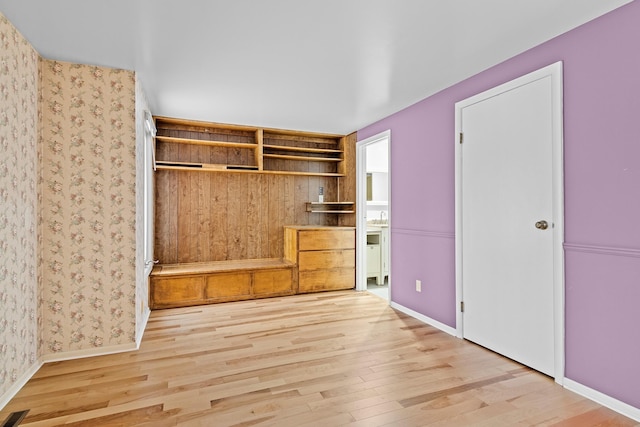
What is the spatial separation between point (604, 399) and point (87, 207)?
144 inches

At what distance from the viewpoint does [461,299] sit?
3.05 m

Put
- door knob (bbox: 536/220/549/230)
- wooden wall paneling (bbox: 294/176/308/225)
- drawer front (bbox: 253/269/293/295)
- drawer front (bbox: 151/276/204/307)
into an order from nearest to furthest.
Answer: door knob (bbox: 536/220/549/230) → drawer front (bbox: 151/276/204/307) → drawer front (bbox: 253/269/293/295) → wooden wall paneling (bbox: 294/176/308/225)

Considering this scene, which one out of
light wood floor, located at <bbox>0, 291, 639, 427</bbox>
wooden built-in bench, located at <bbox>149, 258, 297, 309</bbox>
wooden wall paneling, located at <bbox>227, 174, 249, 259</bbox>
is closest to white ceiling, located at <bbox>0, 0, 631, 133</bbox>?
wooden wall paneling, located at <bbox>227, 174, 249, 259</bbox>

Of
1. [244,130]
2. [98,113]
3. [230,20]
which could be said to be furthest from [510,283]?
[244,130]

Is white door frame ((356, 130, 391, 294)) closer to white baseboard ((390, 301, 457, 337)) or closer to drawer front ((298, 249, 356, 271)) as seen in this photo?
drawer front ((298, 249, 356, 271))

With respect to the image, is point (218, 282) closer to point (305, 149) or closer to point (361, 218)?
point (361, 218)

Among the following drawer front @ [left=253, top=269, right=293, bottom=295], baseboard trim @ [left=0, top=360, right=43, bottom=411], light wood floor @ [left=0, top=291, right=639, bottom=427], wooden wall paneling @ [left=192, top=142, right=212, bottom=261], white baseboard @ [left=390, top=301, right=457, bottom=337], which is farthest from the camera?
wooden wall paneling @ [left=192, top=142, right=212, bottom=261]

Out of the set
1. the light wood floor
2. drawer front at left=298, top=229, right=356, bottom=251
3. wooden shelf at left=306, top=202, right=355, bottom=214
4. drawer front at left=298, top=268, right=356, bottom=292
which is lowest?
the light wood floor

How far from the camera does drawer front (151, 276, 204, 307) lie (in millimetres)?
3902

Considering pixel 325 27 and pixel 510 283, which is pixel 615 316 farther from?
pixel 325 27

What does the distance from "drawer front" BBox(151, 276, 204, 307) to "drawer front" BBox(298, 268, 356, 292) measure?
129cm

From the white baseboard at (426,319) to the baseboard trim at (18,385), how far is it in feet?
10.5

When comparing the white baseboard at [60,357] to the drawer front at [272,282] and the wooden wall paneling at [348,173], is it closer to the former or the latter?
the drawer front at [272,282]

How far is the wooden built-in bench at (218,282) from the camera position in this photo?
3.94m
